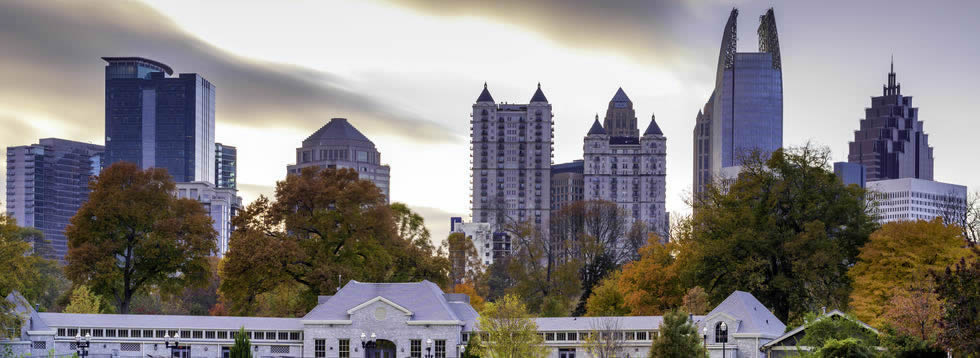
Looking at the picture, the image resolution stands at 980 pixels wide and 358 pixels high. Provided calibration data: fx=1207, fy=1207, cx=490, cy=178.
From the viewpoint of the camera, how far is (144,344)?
222ft

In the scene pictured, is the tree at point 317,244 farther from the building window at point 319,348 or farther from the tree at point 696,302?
the tree at point 696,302

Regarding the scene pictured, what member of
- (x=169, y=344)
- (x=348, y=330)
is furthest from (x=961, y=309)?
(x=169, y=344)

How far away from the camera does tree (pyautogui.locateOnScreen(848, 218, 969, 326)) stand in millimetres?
68250

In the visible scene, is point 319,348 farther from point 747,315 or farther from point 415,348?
point 747,315

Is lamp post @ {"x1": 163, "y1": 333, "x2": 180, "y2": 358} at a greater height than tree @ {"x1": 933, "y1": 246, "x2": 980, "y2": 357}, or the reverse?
tree @ {"x1": 933, "y1": 246, "x2": 980, "y2": 357}

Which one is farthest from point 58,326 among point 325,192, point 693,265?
point 693,265

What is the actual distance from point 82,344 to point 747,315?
A: 34.7 meters

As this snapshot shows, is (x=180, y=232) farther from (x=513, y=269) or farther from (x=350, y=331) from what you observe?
(x=513, y=269)

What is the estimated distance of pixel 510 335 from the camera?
62969 millimetres

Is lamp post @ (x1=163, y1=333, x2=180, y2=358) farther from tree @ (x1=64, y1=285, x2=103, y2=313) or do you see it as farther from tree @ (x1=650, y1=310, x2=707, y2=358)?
tree @ (x1=650, y1=310, x2=707, y2=358)

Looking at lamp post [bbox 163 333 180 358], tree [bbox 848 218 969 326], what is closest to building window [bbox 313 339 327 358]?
lamp post [bbox 163 333 180 358]

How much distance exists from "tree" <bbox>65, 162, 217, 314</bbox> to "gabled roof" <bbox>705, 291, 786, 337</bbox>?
3439cm

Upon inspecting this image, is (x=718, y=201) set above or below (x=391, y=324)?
above

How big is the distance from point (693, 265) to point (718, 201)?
765 centimetres
